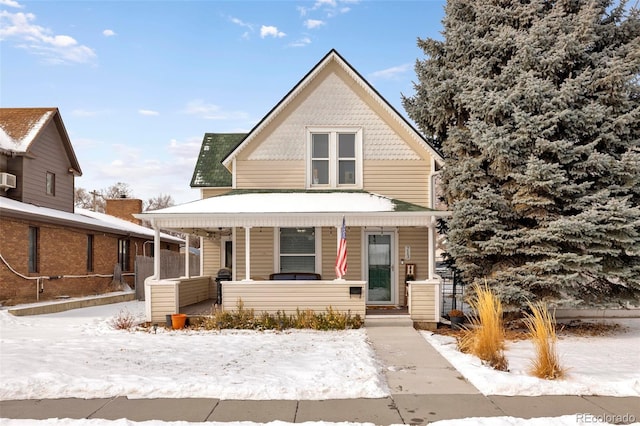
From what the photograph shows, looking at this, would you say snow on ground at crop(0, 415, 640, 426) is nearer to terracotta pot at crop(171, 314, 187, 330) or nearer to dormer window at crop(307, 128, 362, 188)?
terracotta pot at crop(171, 314, 187, 330)

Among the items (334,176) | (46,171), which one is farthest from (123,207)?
(334,176)

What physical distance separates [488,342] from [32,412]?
664cm

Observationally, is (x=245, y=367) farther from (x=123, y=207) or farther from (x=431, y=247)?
(x=123, y=207)

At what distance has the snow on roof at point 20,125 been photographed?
19.4 m

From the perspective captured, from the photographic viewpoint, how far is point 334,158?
15.1 metres

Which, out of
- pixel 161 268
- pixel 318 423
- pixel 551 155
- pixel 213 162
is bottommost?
pixel 318 423

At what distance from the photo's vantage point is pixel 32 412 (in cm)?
598

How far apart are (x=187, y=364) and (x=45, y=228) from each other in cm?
1237

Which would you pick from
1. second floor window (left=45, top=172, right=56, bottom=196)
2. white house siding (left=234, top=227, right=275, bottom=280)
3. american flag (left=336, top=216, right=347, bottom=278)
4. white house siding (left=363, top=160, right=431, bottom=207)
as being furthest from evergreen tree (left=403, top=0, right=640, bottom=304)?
second floor window (left=45, top=172, right=56, bottom=196)

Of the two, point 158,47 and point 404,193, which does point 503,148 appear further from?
point 158,47

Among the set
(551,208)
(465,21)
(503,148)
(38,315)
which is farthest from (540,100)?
(38,315)

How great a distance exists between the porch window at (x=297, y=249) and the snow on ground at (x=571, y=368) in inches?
171

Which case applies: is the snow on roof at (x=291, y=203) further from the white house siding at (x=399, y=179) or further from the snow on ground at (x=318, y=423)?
the snow on ground at (x=318, y=423)

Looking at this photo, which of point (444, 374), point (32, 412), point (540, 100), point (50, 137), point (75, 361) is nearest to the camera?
point (32, 412)
